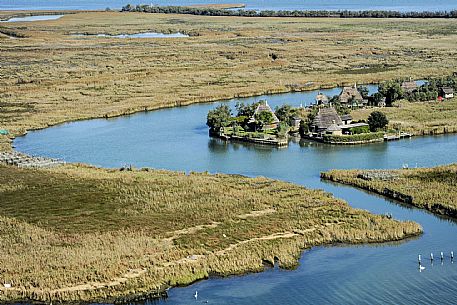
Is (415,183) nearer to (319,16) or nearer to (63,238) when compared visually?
(63,238)

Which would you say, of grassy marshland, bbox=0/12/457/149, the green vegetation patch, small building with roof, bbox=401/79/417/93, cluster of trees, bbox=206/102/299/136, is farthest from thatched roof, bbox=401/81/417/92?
the green vegetation patch

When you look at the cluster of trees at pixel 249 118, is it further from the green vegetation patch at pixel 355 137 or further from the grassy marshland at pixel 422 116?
the grassy marshland at pixel 422 116

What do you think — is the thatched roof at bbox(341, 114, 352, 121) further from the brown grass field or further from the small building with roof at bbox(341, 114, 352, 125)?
the brown grass field

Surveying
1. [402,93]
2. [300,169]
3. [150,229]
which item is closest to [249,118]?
[300,169]

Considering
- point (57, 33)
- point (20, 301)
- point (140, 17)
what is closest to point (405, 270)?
point (20, 301)

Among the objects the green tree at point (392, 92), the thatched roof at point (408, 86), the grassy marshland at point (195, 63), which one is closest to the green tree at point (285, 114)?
the green tree at point (392, 92)

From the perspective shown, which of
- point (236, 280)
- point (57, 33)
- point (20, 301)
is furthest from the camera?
point (57, 33)
